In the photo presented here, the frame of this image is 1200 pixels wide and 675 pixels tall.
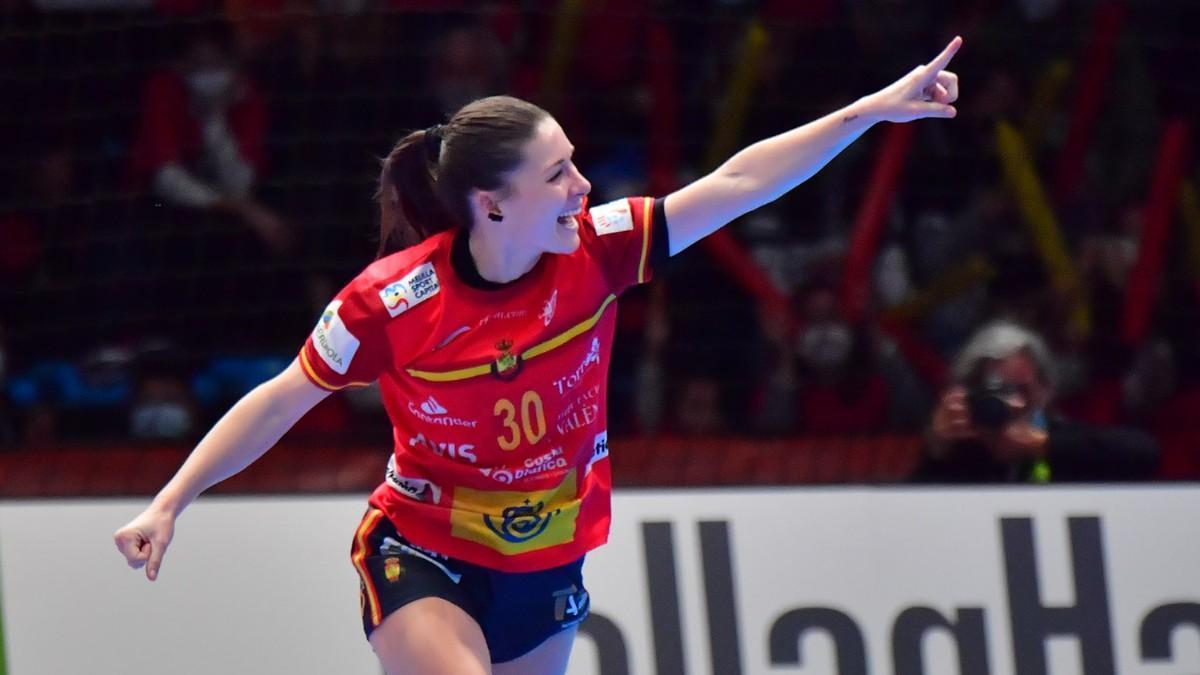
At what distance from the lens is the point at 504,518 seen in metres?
2.88

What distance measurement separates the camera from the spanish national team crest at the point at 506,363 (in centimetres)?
280

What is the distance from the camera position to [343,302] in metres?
2.86

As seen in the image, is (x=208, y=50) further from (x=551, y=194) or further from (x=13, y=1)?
(x=551, y=194)

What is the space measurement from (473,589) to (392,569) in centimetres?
14

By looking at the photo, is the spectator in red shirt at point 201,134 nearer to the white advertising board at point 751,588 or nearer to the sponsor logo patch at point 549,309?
the white advertising board at point 751,588

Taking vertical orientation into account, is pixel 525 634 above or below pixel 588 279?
below

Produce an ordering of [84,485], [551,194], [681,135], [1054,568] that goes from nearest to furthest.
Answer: [551,194] → [1054,568] → [84,485] → [681,135]

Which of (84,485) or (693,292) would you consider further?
(693,292)

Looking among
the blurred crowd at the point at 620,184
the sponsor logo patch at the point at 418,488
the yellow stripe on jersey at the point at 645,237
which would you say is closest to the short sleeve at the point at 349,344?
the sponsor logo patch at the point at 418,488

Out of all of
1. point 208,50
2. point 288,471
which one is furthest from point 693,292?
point 208,50

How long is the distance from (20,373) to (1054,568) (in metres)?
2.95

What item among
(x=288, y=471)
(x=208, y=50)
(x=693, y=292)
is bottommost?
(x=288, y=471)

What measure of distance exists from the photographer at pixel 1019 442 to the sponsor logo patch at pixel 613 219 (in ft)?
4.66

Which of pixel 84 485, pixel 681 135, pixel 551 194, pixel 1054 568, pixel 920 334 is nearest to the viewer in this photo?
pixel 551 194
